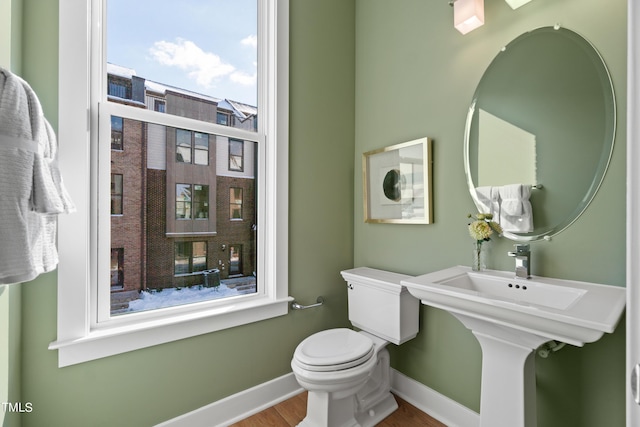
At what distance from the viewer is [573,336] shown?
0.92 m

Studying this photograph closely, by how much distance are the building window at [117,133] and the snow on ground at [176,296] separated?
2.44ft

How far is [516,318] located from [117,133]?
1.86 m

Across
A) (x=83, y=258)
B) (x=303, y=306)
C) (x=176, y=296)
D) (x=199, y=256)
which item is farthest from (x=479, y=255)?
(x=83, y=258)

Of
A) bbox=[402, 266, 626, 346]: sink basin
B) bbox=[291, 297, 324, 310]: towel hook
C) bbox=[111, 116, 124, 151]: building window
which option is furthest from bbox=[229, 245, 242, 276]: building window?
bbox=[402, 266, 626, 346]: sink basin

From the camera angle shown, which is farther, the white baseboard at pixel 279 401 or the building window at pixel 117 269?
the white baseboard at pixel 279 401

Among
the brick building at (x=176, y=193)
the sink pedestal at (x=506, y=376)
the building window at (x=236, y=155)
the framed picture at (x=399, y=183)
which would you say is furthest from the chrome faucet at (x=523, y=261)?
the building window at (x=236, y=155)

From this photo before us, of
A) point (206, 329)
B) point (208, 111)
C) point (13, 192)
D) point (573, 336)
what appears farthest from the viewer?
point (208, 111)

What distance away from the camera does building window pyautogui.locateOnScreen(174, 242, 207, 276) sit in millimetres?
1679

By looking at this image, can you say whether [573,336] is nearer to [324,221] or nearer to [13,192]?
[324,221]

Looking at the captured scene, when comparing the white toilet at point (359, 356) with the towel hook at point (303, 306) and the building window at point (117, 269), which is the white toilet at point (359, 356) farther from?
the building window at point (117, 269)

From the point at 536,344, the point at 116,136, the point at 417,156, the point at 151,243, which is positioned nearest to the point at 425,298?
the point at 536,344

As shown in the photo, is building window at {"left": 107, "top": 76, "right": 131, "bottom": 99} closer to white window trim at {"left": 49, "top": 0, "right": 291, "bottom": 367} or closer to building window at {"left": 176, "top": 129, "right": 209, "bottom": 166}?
white window trim at {"left": 49, "top": 0, "right": 291, "bottom": 367}

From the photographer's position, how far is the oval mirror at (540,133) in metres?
1.26

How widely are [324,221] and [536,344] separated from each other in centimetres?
135
